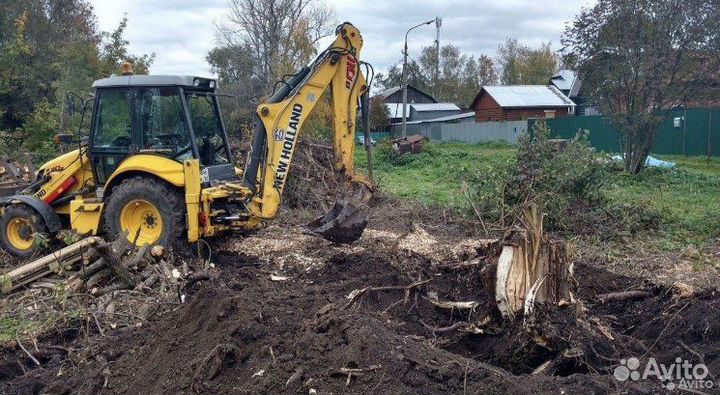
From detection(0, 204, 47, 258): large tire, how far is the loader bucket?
12.0 feet

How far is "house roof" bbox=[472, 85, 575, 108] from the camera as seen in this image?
153ft

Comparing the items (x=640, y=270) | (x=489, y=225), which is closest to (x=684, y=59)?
(x=489, y=225)

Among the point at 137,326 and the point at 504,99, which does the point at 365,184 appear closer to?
the point at 137,326

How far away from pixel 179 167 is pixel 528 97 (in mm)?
42134

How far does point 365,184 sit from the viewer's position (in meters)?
8.94

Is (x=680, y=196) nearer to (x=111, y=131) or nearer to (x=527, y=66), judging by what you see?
(x=111, y=131)

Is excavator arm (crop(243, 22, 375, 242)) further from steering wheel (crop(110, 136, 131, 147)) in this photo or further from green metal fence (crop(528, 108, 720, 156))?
green metal fence (crop(528, 108, 720, 156))

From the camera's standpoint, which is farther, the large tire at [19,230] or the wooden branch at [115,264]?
the large tire at [19,230]

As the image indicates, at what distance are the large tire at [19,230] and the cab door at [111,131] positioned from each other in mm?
1025

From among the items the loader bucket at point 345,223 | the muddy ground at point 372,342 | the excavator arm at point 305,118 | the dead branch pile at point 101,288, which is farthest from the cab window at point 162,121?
the muddy ground at point 372,342

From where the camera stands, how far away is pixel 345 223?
8.47 m

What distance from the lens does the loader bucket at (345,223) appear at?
847 cm

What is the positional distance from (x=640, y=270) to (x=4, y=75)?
23.1 metres

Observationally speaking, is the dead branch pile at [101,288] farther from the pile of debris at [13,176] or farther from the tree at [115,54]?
the tree at [115,54]
